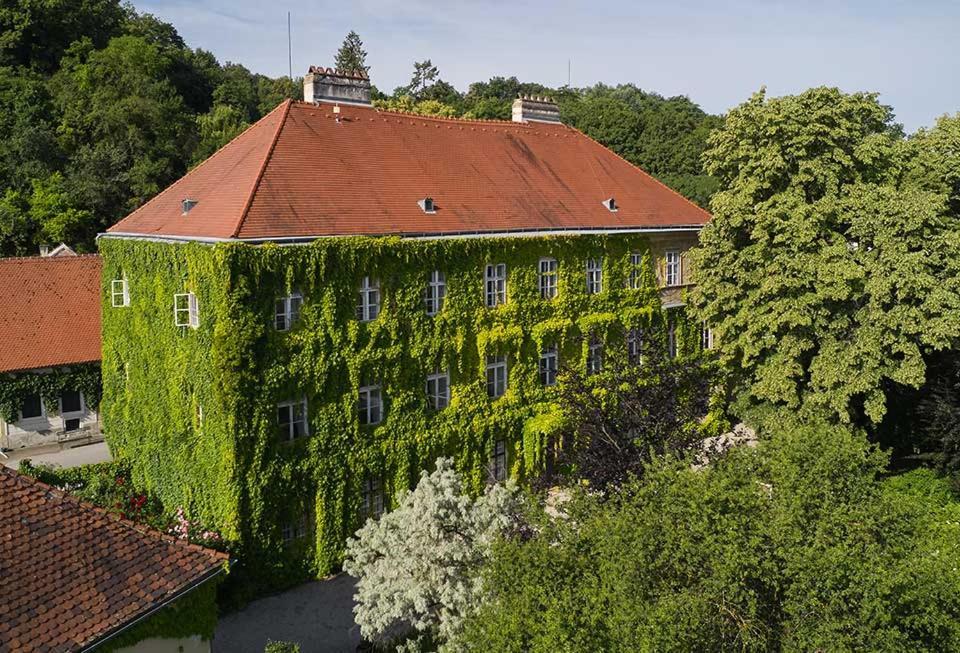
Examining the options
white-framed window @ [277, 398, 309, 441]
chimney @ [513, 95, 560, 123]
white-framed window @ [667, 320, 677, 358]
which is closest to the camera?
white-framed window @ [277, 398, 309, 441]

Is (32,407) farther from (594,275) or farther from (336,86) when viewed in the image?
(594,275)

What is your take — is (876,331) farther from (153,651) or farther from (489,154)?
(153,651)

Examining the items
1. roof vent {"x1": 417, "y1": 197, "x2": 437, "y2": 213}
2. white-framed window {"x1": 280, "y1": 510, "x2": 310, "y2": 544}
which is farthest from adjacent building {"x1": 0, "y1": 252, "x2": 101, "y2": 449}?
roof vent {"x1": 417, "y1": 197, "x2": 437, "y2": 213}

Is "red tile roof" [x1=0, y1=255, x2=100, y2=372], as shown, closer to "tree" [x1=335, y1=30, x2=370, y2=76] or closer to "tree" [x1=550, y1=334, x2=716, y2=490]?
"tree" [x1=550, y1=334, x2=716, y2=490]

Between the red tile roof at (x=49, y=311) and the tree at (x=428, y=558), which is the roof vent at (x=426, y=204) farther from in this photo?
the red tile roof at (x=49, y=311)

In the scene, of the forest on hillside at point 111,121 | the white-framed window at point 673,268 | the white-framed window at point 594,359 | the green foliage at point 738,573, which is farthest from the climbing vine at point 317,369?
the forest on hillside at point 111,121

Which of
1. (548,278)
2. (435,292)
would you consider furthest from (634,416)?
(435,292)
